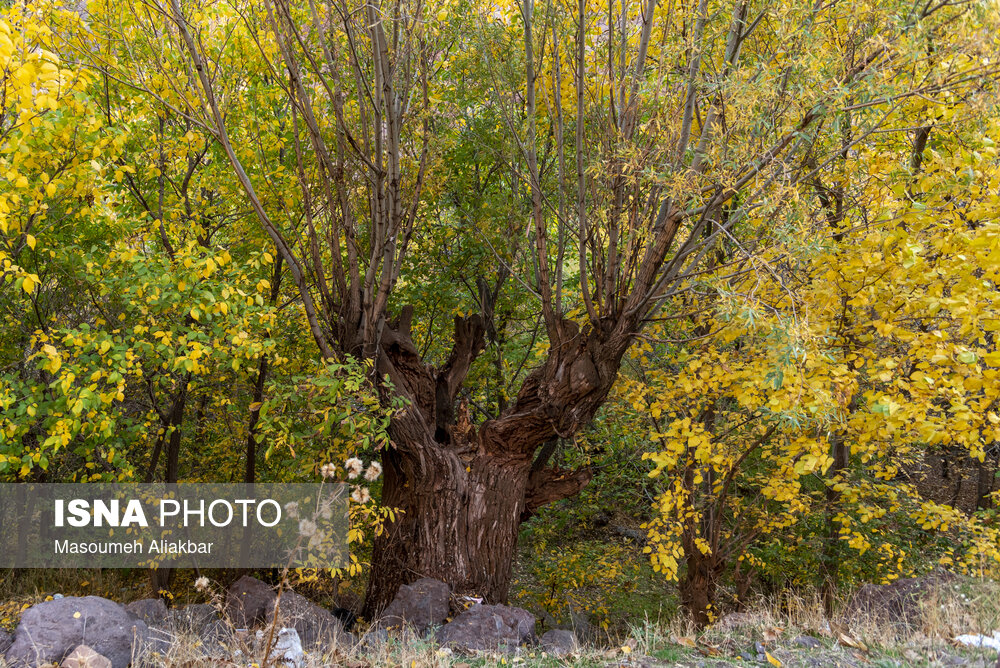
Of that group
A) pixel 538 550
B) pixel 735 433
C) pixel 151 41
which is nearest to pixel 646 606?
pixel 538 550

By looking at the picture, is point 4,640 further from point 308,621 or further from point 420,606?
point 420,606

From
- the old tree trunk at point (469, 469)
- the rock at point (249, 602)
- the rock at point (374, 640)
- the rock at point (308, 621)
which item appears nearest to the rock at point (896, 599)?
the old tree trunk at point (469, 469)

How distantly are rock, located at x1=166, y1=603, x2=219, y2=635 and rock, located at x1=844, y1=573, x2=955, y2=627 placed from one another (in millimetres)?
4867

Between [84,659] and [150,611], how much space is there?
1.61 meters

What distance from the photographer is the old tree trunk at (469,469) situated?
5789mm

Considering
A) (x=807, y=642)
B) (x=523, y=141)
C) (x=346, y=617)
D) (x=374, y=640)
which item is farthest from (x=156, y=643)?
(x=523, y=141)

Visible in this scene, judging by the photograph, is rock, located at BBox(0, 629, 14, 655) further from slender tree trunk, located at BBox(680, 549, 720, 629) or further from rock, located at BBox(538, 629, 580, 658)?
slender tree trunk, located at BBox(680, 549, 720, 629)

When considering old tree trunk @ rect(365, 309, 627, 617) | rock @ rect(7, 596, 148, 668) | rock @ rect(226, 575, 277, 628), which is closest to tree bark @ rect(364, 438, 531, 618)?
old tree trunk @ rect(365, 309, 627, 617)

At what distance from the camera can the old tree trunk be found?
5.79 m

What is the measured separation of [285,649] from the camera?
3945 mm

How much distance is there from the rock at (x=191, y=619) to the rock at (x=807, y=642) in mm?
3915

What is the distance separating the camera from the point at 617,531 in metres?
11.7

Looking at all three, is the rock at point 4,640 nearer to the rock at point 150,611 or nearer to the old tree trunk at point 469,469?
the rock at point 150,611

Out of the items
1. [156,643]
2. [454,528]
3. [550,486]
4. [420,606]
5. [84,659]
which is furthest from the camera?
[550,486]
